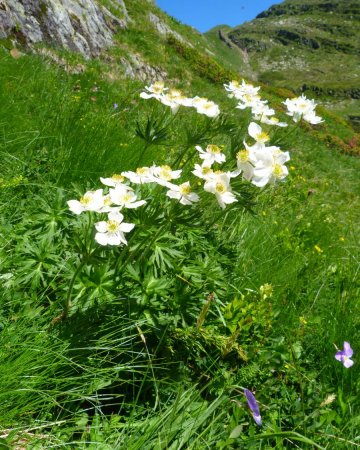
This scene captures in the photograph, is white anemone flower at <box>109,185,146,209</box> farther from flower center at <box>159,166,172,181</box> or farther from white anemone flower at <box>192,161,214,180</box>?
white anemone flower at <box>192,161,214,180</box>

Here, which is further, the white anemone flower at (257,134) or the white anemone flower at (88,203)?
the white anemone flower at (257,134)

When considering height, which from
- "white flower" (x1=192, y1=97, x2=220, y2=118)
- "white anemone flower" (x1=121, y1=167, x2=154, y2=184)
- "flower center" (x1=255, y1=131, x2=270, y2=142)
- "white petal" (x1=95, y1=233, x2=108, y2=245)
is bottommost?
"white petal" (x1=95, y1=233, x2=108, y2=245)

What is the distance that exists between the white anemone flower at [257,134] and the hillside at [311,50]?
364ft

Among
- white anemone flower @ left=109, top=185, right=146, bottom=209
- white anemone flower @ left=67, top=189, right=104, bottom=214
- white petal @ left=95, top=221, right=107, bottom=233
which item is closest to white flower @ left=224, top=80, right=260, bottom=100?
white anemone flower @ left=109, top=185, right=146, bottom=209

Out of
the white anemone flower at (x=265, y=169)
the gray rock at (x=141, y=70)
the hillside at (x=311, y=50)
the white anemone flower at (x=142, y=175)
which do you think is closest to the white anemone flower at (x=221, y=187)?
the white anemone flower at (x=265, y=169)

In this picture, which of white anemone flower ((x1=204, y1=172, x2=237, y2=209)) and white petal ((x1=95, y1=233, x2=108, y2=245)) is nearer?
white petal ((x1=95, y1=233, x2=108, y2=245))

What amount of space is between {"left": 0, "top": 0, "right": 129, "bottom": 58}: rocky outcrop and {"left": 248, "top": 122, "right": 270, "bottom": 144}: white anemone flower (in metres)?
6.92

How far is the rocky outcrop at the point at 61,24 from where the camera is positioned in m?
7.98

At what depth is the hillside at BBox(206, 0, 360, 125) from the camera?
11888cm

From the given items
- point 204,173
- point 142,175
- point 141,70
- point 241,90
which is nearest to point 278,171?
point 204,173

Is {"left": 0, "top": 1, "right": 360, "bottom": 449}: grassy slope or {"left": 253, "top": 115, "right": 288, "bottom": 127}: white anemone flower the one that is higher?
{"left": 253, "top": 115, "right": 288, "bottom": 127}: white anemone flower

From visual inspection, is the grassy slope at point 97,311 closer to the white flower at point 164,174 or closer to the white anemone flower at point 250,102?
the white anemone flower at point 250,102

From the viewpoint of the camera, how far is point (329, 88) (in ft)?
388

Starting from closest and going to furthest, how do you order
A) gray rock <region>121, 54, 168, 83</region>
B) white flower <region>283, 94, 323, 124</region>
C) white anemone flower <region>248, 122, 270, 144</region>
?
white anemone flower <region>248, 122, 270, 144</region>
white flower <region>283, 94, 323, 124</region>
gray rock <region>121, 54, 168, 83</region>
